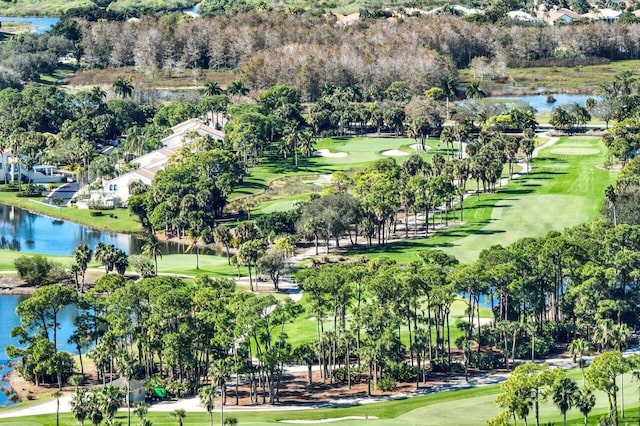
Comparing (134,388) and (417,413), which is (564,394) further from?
Answer: (134,388)

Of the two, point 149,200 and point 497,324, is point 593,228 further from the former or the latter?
point 149,200

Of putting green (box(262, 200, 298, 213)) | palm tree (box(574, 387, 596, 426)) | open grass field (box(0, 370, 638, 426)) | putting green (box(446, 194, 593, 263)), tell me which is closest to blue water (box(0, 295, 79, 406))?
open grass field (box(0, 370, 638, 426))

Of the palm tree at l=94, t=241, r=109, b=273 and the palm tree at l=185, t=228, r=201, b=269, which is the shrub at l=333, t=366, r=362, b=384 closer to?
the palm tree at l=94, t=241, r=109, b=273

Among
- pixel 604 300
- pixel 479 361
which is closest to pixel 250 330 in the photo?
pixel 479 361

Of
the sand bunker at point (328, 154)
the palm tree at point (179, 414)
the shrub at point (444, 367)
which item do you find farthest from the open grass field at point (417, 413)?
the sand bunker at point (328, 154)

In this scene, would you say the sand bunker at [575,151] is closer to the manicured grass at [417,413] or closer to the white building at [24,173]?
the white building at [24,173]
